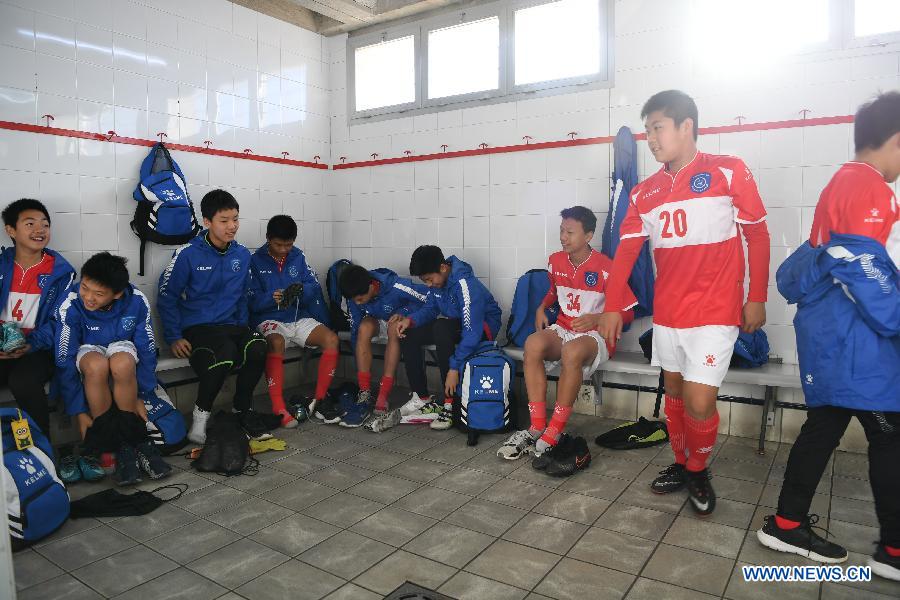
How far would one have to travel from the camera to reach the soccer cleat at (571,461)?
2979 mm

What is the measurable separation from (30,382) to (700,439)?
3.08 m

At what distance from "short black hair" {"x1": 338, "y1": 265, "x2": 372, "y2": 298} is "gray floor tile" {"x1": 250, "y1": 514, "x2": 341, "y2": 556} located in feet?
5.68

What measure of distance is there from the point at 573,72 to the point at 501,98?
1.72ft

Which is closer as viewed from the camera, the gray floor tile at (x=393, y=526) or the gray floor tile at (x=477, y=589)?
the gray floor tile at (x=477, y=589)

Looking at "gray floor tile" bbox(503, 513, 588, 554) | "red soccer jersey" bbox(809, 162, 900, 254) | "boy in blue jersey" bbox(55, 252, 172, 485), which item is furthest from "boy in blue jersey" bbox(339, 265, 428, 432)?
"red soccer jersey" bbox(809, 162, 900, 254)

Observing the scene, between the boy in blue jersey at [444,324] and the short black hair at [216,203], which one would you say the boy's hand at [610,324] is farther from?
the short black hair at [216,203]

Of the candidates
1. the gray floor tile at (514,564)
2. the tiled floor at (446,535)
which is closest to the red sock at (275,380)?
the tiled floor at (446,535)

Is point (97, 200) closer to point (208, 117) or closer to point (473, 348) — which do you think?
point (208, 117)

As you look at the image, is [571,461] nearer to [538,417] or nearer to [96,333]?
[538,417]

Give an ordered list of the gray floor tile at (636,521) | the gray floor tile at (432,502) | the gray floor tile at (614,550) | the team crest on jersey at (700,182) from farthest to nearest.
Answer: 1. the gray floor tile at (432,502)
2. the team crest on jersey at (700,182)
3. the gray floor tile at (636,521)
4. the gray floor tile at (614,550)

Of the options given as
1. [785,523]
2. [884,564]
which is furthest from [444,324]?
[884,564]

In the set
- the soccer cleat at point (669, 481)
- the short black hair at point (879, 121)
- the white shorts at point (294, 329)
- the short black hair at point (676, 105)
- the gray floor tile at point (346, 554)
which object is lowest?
the gray floor tile at point (346, 554)

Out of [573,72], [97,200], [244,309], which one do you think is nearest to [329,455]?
[244,309]

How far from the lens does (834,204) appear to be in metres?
2.07
